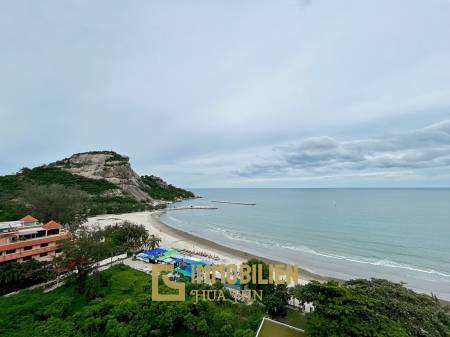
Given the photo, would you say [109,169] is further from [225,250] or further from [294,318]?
[294,318]

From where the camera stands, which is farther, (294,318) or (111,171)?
(111,171)

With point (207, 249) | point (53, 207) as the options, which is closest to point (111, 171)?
point (53, 207)

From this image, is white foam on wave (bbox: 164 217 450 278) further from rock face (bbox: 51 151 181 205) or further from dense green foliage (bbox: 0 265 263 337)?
rock face (bbox: 51 151 181 205)

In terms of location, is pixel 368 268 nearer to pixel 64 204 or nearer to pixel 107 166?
pixel 64 204

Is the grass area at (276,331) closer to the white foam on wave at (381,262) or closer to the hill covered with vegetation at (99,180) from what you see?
the white foam on wave at (381,262)

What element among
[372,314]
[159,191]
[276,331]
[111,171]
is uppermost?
[111,171]

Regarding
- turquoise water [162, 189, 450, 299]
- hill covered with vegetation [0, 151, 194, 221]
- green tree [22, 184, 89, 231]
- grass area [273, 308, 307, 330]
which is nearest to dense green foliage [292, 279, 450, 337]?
grass area [273, 308, 307, 330]

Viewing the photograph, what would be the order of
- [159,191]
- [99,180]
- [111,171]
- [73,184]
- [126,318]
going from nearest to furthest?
[126,318]
[73,184]
[99,180]
[111,171]
[159,191]

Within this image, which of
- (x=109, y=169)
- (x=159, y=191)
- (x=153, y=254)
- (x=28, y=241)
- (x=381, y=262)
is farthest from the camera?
(x=159, y=191)
